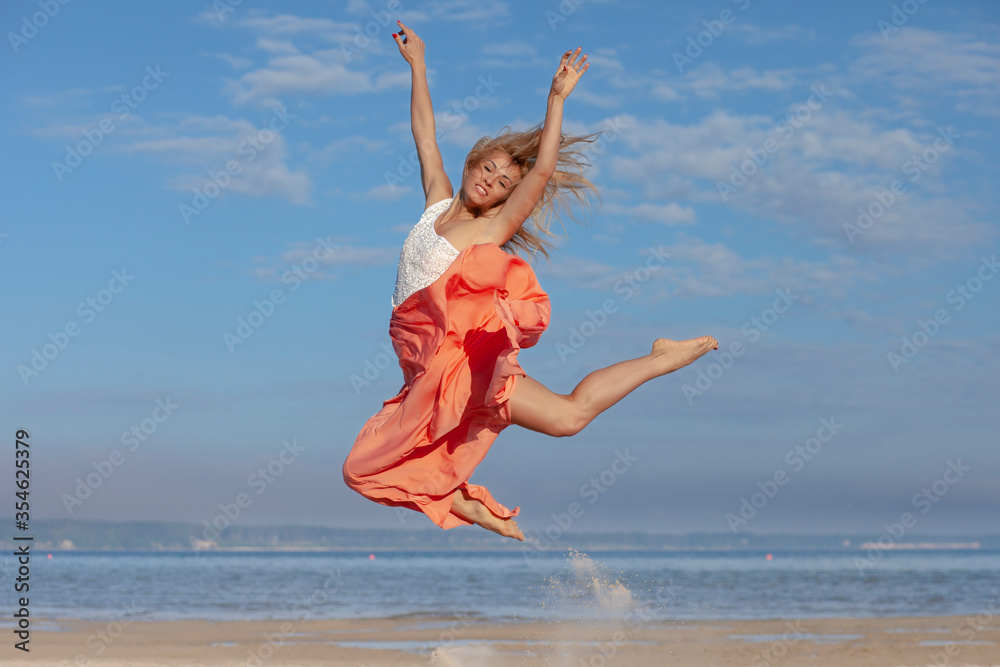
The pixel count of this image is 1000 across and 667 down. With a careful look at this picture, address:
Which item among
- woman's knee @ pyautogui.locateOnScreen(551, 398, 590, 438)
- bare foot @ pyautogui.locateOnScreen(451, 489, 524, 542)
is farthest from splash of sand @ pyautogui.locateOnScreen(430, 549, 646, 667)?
woman's knee @ pyautogui.locateOnScreen(551, 398, 590, 438)

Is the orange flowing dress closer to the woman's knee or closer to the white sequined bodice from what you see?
the white sequined bodice

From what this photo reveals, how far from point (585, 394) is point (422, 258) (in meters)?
1.09

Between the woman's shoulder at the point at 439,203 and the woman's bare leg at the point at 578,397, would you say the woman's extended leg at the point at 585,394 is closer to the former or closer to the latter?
the woman's bare leg at the point at 578,397

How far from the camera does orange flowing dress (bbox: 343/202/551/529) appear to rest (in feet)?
14.5

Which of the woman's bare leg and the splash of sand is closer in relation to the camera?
the woman's bare leg

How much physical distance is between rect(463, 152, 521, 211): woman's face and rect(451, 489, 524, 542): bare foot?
1570 millimetres

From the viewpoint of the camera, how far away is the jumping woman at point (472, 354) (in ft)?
14.5

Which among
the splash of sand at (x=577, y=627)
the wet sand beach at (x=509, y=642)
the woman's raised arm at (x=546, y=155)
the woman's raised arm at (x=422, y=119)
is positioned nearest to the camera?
the woman's raised arm at (x=546, y=155)

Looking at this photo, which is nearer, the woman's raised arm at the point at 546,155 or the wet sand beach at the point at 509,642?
the woman's raised arm at the point at 546,155

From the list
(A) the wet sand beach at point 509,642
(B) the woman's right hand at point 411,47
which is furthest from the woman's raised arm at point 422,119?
(A) the wet sand beach at point 509,642

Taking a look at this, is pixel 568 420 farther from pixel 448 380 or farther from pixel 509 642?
pixel 509 642

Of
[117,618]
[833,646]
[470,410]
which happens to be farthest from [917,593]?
[470,410]

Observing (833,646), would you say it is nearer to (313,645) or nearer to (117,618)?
(313,645)

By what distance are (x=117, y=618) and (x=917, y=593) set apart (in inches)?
598
